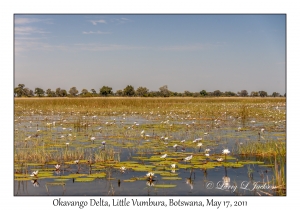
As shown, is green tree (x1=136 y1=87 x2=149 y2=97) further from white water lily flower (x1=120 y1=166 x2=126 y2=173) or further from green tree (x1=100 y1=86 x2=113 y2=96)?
white water lily flower (x1=120 y1=166 x2=126 y2=173)

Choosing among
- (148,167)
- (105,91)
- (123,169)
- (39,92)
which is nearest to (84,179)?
(123,169)

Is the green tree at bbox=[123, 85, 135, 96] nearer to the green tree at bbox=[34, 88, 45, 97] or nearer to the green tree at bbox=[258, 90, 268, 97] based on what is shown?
Answer: the green tree at bbox=[34, 88, 45, 97]

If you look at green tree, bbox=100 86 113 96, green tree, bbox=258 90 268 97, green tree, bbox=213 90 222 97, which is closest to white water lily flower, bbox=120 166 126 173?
green tree, bbox=258 90 268 97

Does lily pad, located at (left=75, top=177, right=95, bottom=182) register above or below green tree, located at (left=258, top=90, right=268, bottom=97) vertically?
below

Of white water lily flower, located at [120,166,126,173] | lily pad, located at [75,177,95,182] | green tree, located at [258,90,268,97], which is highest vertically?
green tree, located at [258,90,268,97]

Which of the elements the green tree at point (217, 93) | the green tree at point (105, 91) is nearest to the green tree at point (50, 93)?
the green tree at point (105, 91)

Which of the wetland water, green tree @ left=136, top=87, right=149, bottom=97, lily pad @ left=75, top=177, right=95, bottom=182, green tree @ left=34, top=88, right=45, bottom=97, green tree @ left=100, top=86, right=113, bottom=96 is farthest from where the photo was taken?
green tree @ left=100, top=86, right=113, bottom=96

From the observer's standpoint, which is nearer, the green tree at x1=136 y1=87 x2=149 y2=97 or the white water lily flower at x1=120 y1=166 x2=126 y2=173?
the white water lily flower at x1=120 y1=166 x2=126 y2=173

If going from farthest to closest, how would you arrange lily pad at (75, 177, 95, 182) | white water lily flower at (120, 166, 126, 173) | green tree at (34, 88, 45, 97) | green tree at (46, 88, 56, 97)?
green tree at (46, 88, 56, 97), green tree at (34, 88, 45, 97), white water lily flower at (120, 166, 126, 173), lily pad at (75, 177, 95, 182)

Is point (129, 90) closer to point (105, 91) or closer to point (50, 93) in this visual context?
point (105, 91)

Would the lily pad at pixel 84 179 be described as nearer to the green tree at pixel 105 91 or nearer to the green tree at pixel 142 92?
the green tree at pixel 142 92
